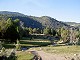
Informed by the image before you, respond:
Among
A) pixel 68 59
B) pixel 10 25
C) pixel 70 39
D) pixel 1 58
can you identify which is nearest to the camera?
pixel 1 58

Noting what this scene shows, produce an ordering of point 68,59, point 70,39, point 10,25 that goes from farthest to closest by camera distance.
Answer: point 70,39 → point 10,25 → point 68,59

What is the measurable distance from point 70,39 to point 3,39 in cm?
6846

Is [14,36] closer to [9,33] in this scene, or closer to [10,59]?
[9,33]

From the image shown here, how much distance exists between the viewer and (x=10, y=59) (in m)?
54.4

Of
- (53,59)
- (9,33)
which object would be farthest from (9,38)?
(53,59)

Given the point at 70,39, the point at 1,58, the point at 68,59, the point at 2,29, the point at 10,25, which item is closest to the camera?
the point at 1,58

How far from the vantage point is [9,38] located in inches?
5010

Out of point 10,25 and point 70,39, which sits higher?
point 10,25

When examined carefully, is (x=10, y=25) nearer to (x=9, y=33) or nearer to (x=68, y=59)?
(x=9, y=33)

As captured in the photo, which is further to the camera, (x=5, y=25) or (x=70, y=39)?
(x=70, y=39)

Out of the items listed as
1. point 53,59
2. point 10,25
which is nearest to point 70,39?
point 10,25

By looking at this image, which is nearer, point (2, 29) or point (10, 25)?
point (2, 29)

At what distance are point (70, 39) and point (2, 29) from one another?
244 ft

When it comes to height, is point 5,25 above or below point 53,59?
above
